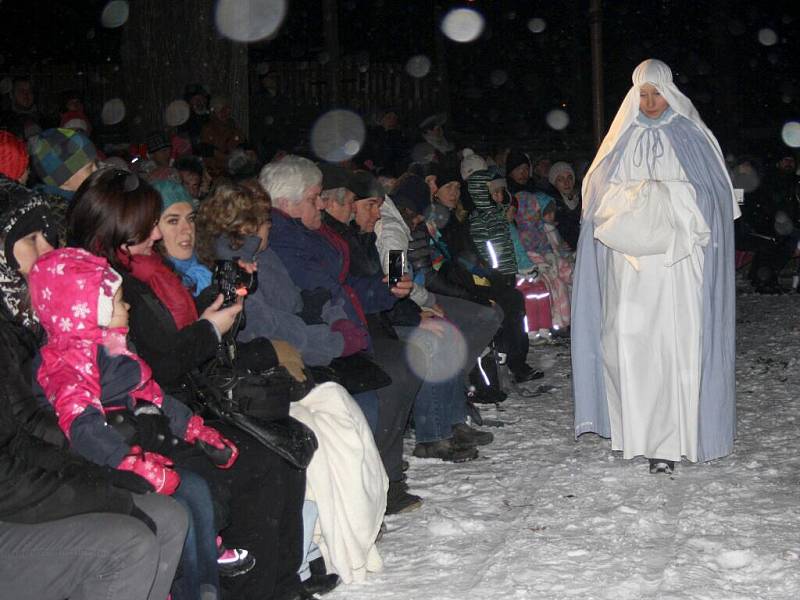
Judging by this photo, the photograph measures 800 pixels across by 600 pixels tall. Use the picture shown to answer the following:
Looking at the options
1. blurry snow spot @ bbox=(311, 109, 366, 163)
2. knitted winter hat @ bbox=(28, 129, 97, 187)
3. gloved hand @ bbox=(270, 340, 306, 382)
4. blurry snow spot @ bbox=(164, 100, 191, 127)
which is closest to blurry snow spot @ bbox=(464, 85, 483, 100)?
blurry snow spot @ bbox=(311, 109, 366, 163)

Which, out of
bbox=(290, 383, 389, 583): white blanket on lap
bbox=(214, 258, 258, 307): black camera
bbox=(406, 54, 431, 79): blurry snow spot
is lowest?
bbox=(290, 383, 389, 583): white blanket on lap

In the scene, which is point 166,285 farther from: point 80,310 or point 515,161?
point 515,161

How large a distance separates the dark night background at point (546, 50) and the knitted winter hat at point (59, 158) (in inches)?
495

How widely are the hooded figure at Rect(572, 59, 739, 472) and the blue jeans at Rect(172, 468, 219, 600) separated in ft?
9.30

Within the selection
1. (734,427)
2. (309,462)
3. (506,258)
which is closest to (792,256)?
(506,258)

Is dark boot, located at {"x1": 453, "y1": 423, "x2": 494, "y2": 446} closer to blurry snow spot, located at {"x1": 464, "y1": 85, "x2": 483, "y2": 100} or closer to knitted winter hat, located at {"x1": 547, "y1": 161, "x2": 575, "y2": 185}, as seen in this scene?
knitted winter hat, located at {"x1": 547, "y1": 161, "x2": 575, "y2": 185}

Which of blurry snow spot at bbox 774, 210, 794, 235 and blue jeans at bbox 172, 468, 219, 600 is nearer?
blue jeans at bbox 172, 468, 219, 600

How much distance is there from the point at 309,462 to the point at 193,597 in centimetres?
67

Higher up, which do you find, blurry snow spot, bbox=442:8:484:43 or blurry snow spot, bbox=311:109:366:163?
blurry snow spot, bbox=442:8:484:43

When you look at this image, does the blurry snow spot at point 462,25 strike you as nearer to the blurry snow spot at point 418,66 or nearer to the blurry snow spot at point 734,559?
the blurry snow spot at point 418,66

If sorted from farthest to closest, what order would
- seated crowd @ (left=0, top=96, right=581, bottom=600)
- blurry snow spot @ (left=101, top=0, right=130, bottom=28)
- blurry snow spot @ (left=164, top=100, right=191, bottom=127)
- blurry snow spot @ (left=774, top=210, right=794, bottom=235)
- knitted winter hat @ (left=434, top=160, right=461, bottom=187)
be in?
blurry snow spot @ (left=101, top=0, right=130, bottom=28) < blurry snow spot @ (left=774, top=210, right=794, bottom=235) < blurry snow spot @ (left=164, top=100, right=191, bottom=127) < knitted winter hat @ (left=434, top=160, right=461, bottom=187) < seated crowd @ (left=0, top=96, right=581, bottom=600)

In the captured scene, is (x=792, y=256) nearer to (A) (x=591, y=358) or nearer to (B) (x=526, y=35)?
(B) (x=526, y=35)

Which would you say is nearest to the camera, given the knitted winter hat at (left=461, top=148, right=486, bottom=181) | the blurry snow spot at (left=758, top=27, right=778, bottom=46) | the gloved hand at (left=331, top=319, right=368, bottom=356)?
the gloved hand at (left=331, top=319, right=368, bottom=356)

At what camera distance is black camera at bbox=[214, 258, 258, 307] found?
3.81 m
